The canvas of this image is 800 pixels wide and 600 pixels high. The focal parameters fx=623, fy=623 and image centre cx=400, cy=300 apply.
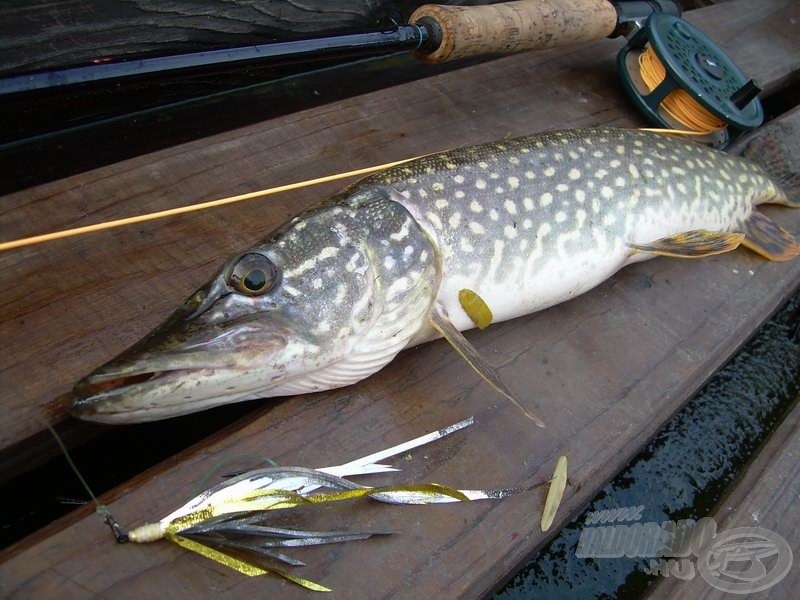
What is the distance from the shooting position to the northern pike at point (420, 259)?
1.54 m

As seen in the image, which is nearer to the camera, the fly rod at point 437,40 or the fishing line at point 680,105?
the fly rod at point 437,40

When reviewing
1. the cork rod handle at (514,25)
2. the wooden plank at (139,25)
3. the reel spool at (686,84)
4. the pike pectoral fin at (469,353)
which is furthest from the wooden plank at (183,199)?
the pike pectoral fin at (469,353)

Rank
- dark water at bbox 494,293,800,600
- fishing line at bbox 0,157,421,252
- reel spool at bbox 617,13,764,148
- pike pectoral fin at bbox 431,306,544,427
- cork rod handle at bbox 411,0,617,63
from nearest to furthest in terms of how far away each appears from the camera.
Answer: fishing line at bbox 0,157,421,252 < pike pectoral fin at bbox 431,306,544,427 < dark water at bbox 494,293,800,600 < cork rod handle at bbox 411,0,617,63 < reel spool at bbox 617,13,764,148

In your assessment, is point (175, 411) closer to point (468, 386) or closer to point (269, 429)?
point (269, 429)

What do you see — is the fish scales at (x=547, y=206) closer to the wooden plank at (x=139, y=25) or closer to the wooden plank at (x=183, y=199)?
the wooden plank at (x=183, y=199)

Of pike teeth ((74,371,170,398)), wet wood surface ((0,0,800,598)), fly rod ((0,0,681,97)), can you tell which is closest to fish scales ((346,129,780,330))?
wet wood surface ((0,0,800,598))

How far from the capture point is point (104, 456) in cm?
200

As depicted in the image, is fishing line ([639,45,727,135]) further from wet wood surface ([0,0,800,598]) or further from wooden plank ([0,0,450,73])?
wooden plank ([0,0,450,73])

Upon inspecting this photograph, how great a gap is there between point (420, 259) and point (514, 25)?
1502mm

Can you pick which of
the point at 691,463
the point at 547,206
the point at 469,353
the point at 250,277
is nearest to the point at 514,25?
the point at 547,206

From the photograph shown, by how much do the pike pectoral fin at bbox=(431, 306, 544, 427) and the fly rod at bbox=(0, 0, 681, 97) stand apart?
3.52 ft

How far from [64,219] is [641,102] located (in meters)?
2.69

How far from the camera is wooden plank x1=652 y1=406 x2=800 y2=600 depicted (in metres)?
1.82

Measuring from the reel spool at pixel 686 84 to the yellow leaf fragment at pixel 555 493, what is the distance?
1.98 metres
